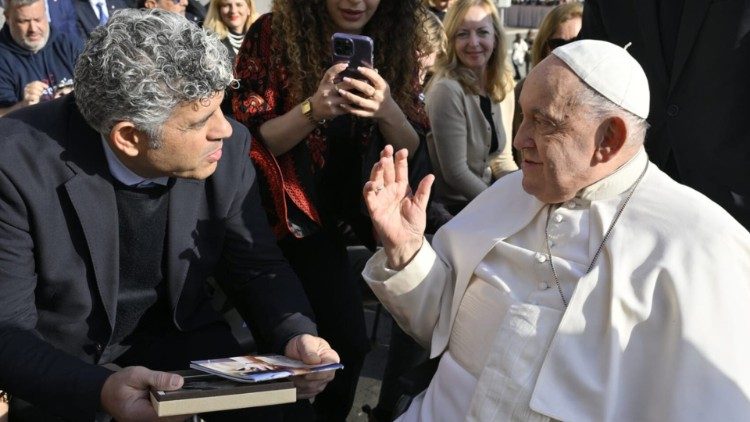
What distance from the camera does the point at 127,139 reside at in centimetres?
278

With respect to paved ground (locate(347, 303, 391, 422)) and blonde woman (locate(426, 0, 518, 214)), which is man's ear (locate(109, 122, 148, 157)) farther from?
blonde woman (locate(426, 0, 518, 214))

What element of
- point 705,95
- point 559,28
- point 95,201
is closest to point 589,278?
point 705,95

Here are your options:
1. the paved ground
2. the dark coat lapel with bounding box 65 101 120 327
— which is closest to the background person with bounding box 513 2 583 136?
the paved ground

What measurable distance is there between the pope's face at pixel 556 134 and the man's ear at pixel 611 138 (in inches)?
0.8

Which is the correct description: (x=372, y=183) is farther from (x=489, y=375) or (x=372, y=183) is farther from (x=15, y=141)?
(x=15, y=141)

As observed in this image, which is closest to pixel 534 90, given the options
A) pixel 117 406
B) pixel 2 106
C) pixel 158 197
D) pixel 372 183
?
pixel 372 183

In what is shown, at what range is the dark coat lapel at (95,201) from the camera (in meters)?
2.82

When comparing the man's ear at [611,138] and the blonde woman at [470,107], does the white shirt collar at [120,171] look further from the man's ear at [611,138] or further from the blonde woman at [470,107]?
the blonde woman at [470,107]

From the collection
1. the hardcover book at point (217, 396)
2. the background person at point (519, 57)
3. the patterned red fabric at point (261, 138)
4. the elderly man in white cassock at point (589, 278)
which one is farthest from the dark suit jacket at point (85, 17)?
the background person at point (519, 57)

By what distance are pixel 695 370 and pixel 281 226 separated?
1.77 metres

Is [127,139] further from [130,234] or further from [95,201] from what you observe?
[130,234]

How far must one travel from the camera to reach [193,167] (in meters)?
2.88

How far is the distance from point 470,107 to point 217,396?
320 cm

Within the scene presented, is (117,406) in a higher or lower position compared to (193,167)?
lower
